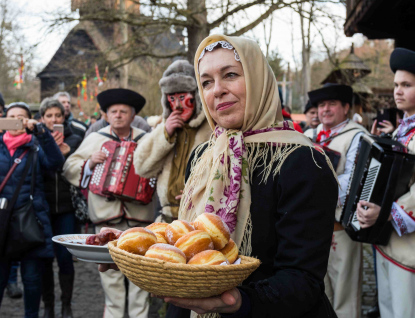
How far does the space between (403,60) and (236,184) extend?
8.45 feet

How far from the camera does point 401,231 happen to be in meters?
3.57

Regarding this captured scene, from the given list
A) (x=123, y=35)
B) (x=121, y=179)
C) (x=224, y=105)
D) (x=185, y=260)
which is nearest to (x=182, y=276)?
(x=185, y=260)

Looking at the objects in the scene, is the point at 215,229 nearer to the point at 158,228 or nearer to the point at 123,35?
the point at 158,228

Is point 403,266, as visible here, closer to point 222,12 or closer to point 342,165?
point 342,165

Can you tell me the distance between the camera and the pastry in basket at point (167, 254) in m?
1.44

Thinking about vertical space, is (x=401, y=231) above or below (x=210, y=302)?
below

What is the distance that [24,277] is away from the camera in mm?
4883

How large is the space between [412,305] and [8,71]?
3235 centimetres

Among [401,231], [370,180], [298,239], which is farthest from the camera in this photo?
[370,180]

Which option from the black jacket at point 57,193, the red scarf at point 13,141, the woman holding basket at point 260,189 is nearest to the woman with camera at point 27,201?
the red scarf at point 13,141

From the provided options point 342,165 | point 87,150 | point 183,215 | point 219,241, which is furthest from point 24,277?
point 219,241

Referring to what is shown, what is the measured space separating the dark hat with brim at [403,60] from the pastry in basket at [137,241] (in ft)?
10.1

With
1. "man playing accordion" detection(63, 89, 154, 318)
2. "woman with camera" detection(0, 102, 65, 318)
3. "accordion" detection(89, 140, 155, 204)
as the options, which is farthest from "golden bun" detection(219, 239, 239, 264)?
"woman with camera" detection(0, 102, 65, 318)

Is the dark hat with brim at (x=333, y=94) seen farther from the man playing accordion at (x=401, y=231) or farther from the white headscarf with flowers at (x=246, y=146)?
the white headscarf with flowers at (x=246, y=146)
